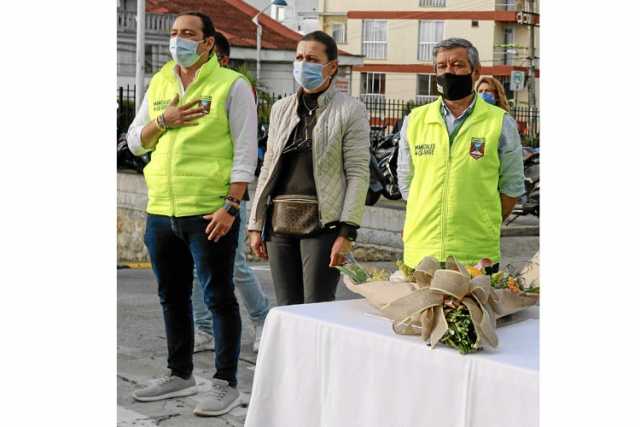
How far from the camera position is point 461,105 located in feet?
11.3

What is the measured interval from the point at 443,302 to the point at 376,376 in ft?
0.76

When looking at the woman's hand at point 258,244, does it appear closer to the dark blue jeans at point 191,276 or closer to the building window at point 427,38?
the dark blue jeans at point 191,276

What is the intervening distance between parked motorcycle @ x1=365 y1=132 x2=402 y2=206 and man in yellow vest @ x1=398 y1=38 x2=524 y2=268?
4039 millimetres

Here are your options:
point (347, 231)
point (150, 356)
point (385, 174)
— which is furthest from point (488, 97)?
point (385, 174)

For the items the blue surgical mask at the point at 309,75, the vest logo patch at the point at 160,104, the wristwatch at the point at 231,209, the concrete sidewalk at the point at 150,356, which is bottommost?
the concrete sidewalk at the point at 150,356

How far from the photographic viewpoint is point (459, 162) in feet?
11.1

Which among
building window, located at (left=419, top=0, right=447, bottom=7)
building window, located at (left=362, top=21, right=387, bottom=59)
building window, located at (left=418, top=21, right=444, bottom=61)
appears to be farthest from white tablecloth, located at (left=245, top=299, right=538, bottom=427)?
building window, located at (left=362, top=21, right=387, bottom=59)

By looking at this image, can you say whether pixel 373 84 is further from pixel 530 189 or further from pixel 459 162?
pixel 459 162

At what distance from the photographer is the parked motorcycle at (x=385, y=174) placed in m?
8.15

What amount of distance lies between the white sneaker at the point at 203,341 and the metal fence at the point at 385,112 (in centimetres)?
109

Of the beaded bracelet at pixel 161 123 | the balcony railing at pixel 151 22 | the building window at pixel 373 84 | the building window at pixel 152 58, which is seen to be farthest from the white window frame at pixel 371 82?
the beaded bracelet at pixel 161 123
